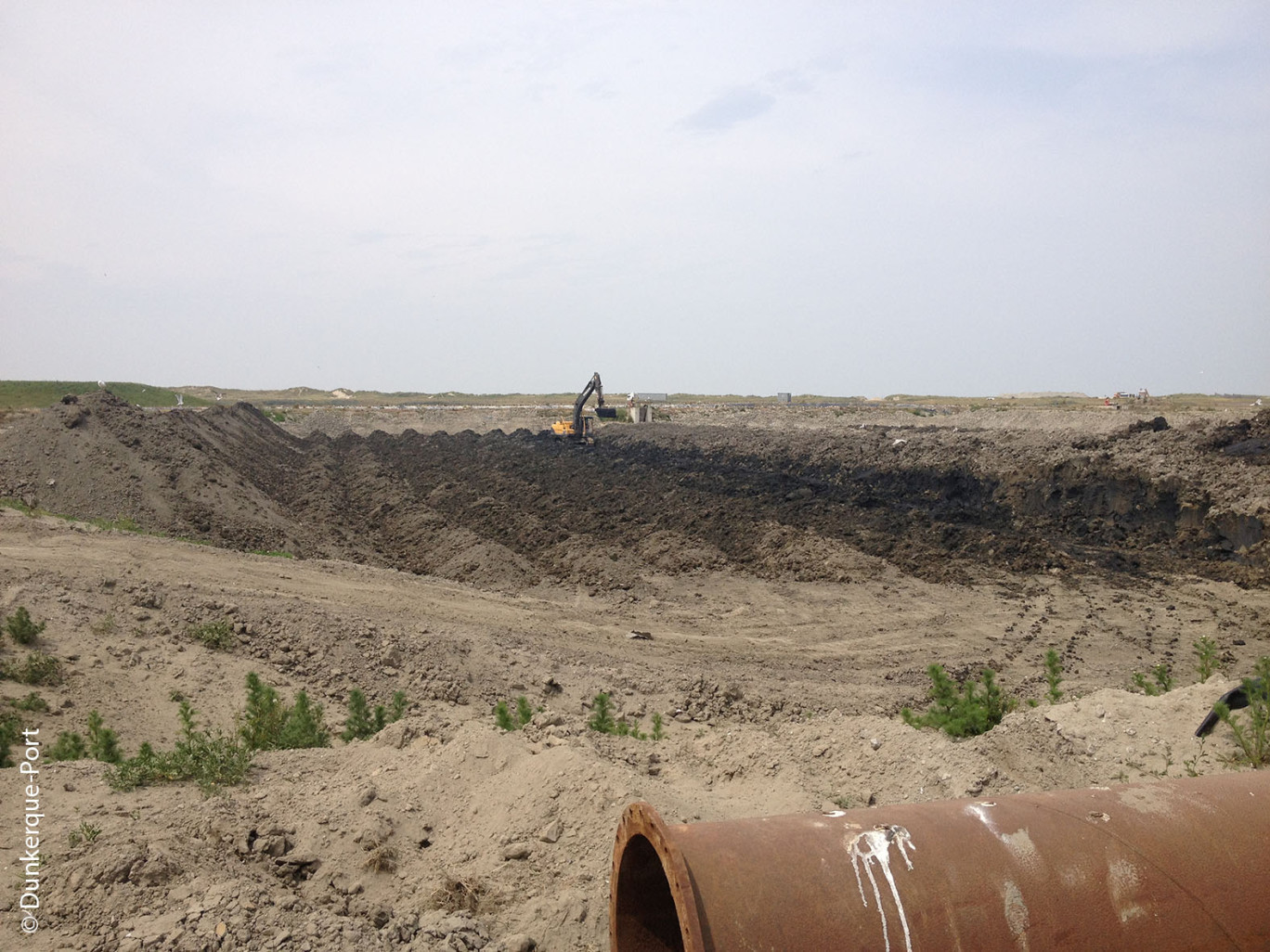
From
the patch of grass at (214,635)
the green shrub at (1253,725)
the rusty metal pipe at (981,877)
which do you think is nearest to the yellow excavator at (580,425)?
the patch of grass at (214,635)

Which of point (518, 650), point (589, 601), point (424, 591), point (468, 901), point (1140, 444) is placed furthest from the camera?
point (1140, 444)

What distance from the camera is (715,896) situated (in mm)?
3111

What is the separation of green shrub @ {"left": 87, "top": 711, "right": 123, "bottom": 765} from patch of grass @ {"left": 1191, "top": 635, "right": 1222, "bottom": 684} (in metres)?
9.41

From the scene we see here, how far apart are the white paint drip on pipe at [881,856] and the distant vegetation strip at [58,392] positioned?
160 feet

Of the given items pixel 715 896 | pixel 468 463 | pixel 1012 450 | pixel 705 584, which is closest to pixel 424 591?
pixel 705 584

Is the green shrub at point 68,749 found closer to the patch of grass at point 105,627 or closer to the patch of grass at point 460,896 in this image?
the patch of grass at point 105,627

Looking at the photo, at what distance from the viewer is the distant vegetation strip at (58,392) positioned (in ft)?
161

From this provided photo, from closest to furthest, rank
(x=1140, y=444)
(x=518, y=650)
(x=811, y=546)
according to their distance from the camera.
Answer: (x=518, y=650)
(x=811, y=546)
(x=1140, y=444)

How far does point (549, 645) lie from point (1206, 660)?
7.89 meters

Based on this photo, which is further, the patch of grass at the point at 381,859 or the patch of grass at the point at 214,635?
the patch of grass at the point at 214,635

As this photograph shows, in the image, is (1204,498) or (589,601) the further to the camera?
(1204,498)

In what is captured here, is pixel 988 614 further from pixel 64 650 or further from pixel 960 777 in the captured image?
pixel 64 650

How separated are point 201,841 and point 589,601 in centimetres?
1143

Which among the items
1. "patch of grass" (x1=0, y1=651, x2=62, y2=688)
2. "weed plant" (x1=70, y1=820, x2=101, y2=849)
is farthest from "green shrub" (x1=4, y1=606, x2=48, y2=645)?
"weed plant" (x1=70, y1=820, x2=101, y2=849)
